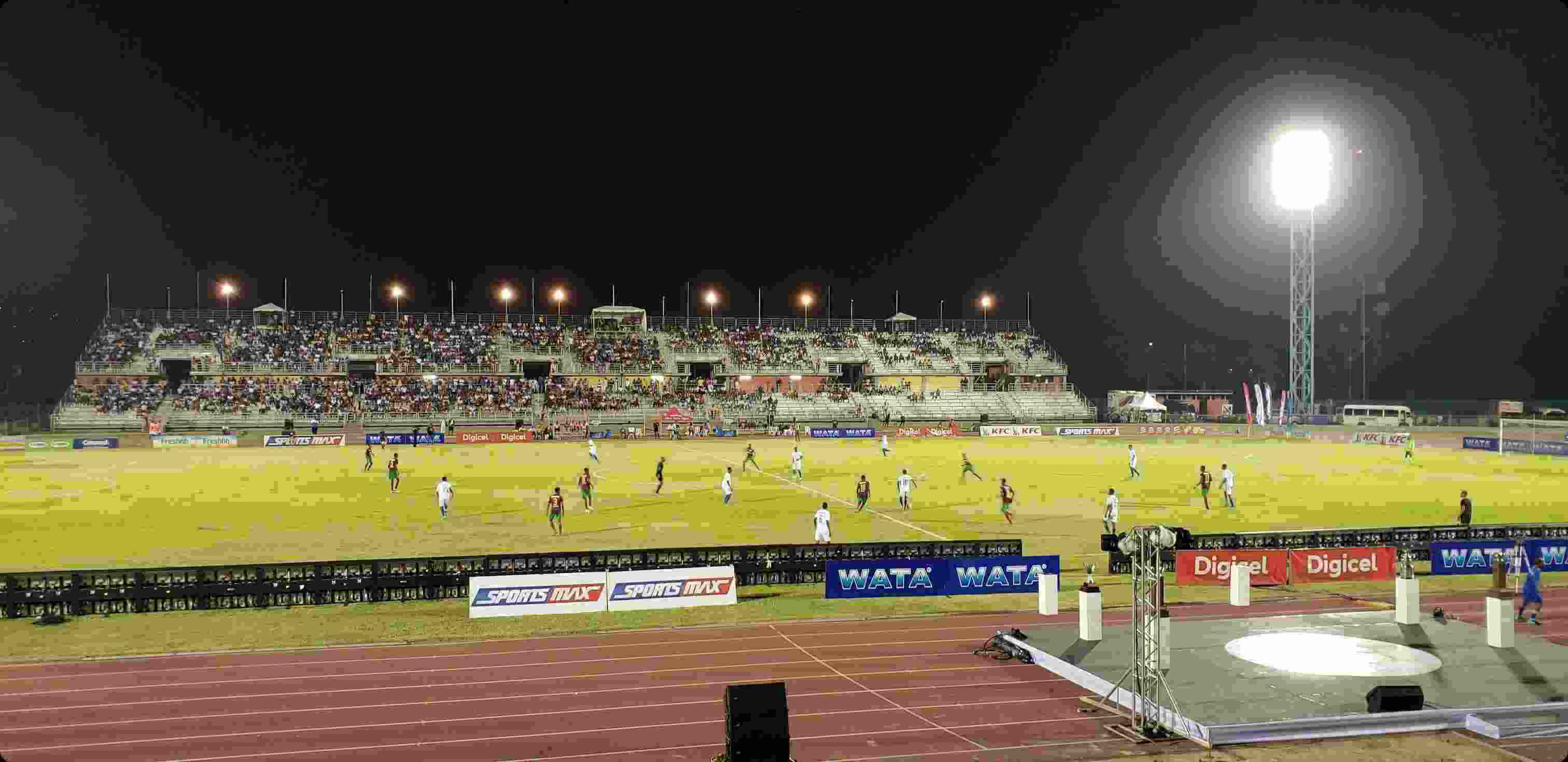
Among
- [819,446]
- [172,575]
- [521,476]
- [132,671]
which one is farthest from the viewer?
[819,446]

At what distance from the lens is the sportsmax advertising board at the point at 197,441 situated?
62.1 meters

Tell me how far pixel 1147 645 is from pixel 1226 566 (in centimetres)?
1075

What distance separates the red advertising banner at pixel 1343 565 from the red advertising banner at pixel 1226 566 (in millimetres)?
399

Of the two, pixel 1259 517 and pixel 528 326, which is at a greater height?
pixel 528 326

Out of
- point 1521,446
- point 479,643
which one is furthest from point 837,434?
point 479,643

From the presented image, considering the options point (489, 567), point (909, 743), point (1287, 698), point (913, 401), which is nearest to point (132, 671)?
point (489, 567)

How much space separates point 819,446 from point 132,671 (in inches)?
2020

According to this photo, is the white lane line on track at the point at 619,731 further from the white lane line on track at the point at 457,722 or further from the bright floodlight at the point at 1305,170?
the bright floodlight at the point at 1305,170

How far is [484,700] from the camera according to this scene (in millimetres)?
13297

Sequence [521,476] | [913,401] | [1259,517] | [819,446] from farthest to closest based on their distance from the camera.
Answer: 1. [913,401]
2. [819,446]
3. [521,476]
4. [1259,517]

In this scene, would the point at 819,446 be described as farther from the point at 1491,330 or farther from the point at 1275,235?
the point at 1491,330

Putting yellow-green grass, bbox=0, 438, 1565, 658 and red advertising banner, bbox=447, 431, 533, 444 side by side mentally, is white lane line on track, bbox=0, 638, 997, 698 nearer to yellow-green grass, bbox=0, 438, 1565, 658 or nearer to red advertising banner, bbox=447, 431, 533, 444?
yellow-green grass, bbox=0, 438, 1565, 658

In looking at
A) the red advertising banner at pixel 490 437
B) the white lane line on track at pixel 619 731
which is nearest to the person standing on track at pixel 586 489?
Result: the white lane line on track at pixel 619 731

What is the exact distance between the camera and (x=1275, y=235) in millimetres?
109312
